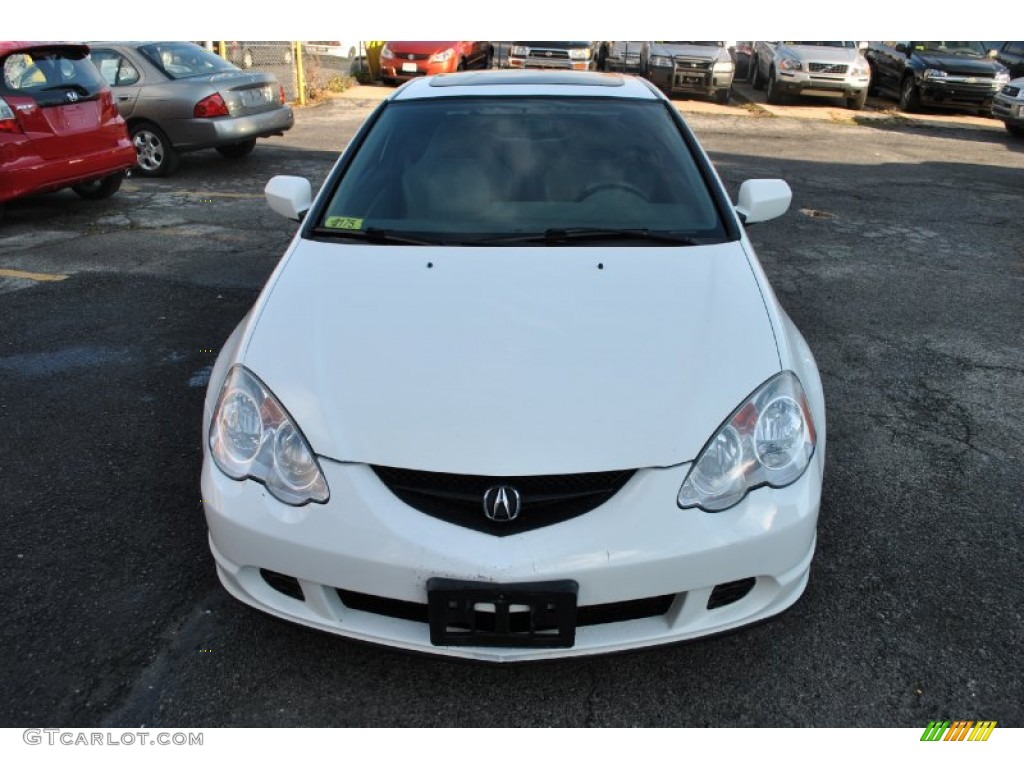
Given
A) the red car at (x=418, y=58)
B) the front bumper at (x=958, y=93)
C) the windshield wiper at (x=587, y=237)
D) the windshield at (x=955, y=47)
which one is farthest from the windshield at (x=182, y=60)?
the windshield at (x=955, y=47)

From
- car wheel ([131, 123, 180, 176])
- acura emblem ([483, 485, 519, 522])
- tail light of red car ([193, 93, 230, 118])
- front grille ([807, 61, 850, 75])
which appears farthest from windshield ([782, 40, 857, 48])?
acura emblem ([483, 485, 519, 522])

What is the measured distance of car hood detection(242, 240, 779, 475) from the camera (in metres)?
2.13

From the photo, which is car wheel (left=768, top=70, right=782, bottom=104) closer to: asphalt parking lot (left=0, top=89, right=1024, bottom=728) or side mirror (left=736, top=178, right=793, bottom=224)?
asphalt parking lot (left=0, top=89, right=1024, bottom=728)

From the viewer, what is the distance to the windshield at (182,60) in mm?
9422

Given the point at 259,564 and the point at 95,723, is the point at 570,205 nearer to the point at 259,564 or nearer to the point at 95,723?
the point at 259,564

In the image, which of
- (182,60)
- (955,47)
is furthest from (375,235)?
(955,47)

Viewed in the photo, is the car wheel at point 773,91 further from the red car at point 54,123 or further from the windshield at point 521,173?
the windshield at point 521,173

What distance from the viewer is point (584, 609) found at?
2125 mm

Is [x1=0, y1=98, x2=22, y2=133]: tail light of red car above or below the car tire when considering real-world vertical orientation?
above

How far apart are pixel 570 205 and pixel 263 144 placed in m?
9.69

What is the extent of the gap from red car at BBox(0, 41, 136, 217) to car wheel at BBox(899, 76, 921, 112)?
14058mm

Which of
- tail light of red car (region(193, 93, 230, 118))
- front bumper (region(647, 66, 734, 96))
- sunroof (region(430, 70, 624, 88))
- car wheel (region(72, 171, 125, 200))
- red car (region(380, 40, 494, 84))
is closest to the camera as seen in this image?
sunroof (region(430, 70, 624, 88))

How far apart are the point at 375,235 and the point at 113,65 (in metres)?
8.19

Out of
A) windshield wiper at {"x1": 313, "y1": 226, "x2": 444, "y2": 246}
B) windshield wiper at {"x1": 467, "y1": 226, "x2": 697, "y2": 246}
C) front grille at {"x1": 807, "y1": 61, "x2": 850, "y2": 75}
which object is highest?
windshield wiper at {"x1": 467, "y1": 226, "x2": 697, "y2": 246}
